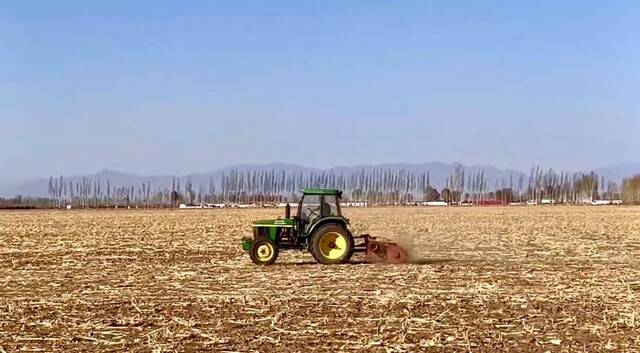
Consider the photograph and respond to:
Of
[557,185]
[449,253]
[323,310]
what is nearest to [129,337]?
[323,310]

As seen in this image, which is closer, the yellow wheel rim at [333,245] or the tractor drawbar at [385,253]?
the yellow wheel rim at [333,245]

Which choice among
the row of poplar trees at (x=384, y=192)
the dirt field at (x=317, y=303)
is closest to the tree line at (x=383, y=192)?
the row of poplar trees at (x=384, y=192)

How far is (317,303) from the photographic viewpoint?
13.0m

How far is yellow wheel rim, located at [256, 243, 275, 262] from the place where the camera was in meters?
19.8

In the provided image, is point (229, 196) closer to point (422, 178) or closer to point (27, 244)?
point (422, 178)

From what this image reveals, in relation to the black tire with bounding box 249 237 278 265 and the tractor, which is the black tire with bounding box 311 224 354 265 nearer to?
the tractor

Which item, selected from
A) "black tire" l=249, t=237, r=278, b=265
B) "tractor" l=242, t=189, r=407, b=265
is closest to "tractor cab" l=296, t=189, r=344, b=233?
"tractor" l=242, t=189, r=407, b=265

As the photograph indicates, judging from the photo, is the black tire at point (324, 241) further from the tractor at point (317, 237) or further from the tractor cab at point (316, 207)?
A: the tractor cab at point (316, 207)

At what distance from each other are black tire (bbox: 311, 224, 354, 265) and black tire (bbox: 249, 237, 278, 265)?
3.21ft

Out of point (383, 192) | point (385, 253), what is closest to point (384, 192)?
point (383, 192)

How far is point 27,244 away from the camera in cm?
2930

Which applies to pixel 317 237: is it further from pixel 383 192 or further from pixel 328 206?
pixel 383 192

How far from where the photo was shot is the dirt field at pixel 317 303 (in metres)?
10.1

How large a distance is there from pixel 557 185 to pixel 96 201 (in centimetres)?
8742
